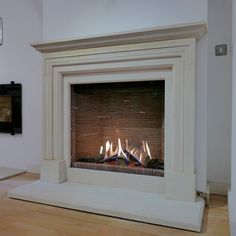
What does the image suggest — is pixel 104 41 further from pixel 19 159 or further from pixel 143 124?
pixel 19 159

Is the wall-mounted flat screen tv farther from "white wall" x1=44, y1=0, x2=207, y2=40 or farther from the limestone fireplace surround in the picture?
"white wall" x1=44, y1=0, x2=207, y2=40

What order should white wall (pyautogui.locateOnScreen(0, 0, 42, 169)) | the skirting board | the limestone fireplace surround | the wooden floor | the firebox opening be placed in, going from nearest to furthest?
1. the wooden floor
2. the skirting board
3. the limestone fireplace surround
4. the firebox opening
5. white wall (pyautogui.locateOnScreen(0, 0, 42, 169))

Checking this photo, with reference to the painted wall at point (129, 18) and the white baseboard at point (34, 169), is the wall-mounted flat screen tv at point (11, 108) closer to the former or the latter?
the white baseboard at point (34, 169)

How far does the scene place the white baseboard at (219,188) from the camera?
97.0 inches

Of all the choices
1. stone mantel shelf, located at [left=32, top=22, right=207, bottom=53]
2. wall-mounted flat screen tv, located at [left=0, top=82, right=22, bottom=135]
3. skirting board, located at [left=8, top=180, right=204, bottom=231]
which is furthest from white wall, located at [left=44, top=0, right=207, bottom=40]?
skirting board, located at [left=8, top=180, right=204, bottom=231]

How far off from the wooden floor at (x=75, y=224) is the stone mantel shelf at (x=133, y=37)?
55.6 inches

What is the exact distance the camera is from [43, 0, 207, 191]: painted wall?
219 centimetres

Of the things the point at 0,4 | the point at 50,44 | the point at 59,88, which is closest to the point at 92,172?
the point at 59,88

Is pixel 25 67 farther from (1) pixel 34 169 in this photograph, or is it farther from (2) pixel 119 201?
(2) pixel 119 201

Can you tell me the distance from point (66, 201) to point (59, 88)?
111cm

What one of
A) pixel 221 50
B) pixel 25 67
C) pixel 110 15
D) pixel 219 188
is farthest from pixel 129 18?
pixel 219 188

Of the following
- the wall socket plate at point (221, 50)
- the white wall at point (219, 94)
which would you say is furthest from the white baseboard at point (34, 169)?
the wall socket plate at point (221, 50)

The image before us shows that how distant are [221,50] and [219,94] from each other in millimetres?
406

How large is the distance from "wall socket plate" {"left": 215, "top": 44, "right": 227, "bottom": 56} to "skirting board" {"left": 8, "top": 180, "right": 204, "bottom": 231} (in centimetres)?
133
